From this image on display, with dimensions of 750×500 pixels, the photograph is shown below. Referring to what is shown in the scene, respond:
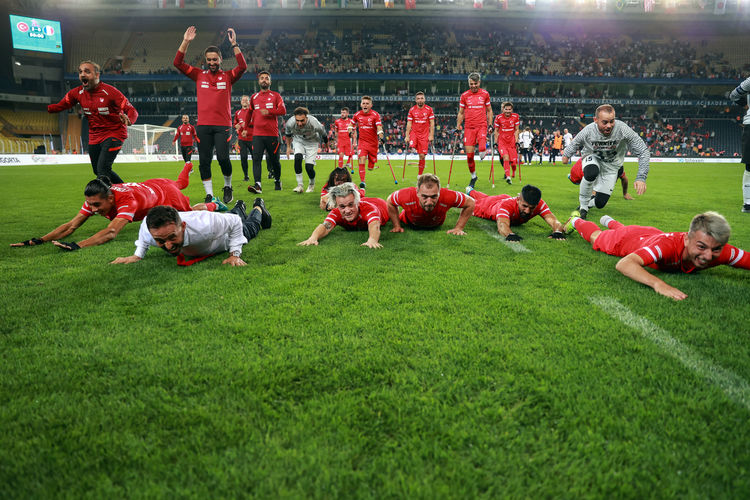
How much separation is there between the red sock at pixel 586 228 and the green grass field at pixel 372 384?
1.18 meters

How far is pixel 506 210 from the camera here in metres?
5.21

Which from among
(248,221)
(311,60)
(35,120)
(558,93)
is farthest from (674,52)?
(35,120)

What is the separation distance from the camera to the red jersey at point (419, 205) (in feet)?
16.5

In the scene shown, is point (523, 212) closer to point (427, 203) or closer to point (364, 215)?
point (427, 203)

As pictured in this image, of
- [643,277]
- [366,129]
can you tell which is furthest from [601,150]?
[366,129]

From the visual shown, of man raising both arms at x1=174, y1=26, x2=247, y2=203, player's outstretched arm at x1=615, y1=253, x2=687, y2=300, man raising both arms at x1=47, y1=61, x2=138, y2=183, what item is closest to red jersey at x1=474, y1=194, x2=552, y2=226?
player's outstretched arm at x1=615, y1=253, x2=687, y2=300

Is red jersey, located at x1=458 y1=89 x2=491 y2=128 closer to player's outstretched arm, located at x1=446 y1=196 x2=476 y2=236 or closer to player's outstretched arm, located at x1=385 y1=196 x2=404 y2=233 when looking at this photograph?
→ player's outstretched arm, located at x1=446 y1=196 x2=476 y2=236

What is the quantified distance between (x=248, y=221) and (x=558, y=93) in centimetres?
4724

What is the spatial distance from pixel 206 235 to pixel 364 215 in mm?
1917

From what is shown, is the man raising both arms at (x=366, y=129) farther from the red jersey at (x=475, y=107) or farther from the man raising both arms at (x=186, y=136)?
the man raising both arms at (x=186, y=136)

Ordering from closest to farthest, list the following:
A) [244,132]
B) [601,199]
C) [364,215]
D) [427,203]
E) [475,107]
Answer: [427,203] → [364,215] → [601,199] → [475,107] → [244,132]

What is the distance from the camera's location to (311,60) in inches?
1777

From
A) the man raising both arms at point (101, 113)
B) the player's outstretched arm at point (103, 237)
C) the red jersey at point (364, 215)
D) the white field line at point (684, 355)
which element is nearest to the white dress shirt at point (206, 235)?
the player's outstretched arm at point (103, 237)

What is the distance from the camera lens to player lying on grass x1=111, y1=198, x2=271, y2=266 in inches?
133
